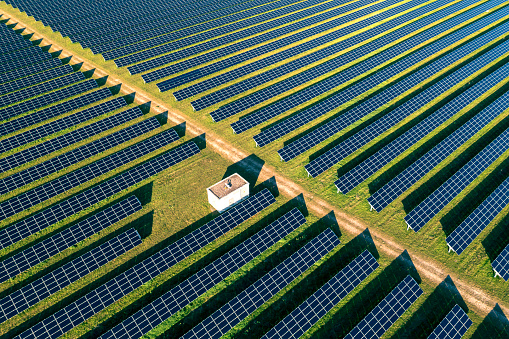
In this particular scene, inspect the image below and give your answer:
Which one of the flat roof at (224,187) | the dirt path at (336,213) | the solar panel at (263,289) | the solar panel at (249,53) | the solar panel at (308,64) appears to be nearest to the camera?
the solar panel at (263,289)

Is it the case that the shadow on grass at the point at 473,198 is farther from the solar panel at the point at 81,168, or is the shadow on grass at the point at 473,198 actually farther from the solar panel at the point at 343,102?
the solar panel at the point at 81,168

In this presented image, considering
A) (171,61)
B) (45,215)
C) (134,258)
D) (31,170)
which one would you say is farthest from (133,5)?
(134,258)

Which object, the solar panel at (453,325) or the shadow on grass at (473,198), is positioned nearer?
the solar panel at (453,325)

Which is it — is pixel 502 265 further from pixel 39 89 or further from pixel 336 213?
pixel 39 89

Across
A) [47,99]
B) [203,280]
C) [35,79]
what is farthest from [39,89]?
[203,280]

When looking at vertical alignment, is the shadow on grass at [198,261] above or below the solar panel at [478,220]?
below

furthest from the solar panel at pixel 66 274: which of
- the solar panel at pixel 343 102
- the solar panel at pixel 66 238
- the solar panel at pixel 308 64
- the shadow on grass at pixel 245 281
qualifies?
the solar panel at pixel 308 64
